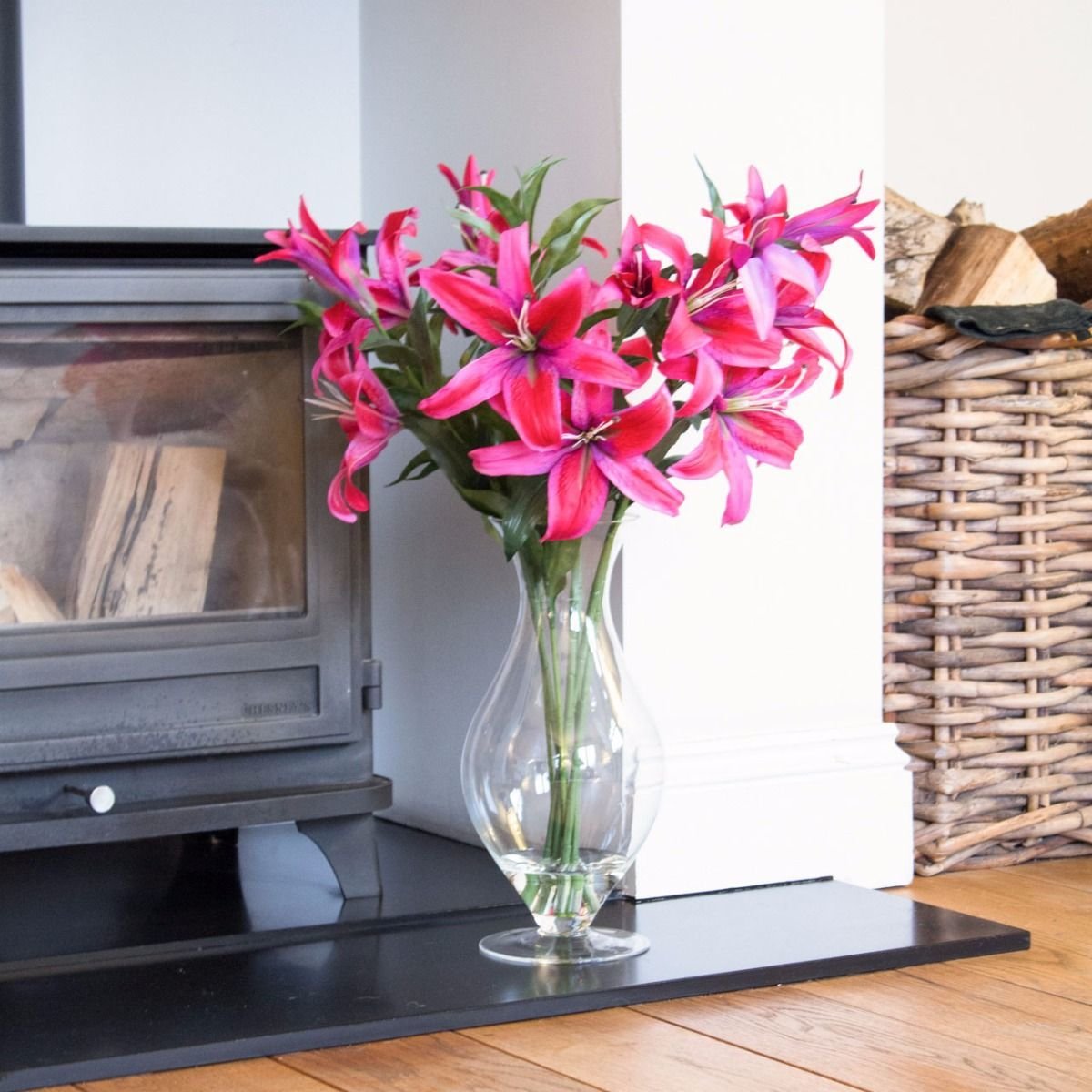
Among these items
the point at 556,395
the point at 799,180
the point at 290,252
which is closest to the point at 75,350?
the point at 290,252

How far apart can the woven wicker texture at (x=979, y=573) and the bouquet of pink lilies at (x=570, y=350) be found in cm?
49

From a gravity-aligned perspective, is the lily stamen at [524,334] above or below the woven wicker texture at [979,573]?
above

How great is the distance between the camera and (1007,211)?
2.72 meters

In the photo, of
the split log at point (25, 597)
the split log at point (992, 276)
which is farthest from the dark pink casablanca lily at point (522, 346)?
the split log at point (992, 276)

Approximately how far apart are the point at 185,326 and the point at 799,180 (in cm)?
69

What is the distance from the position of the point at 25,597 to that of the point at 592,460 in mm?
564

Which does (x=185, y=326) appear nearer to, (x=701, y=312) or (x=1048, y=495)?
(x=701, y=312)

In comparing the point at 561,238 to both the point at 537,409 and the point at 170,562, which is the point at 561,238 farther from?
the point at 170,562

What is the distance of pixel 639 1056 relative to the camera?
1.23 m

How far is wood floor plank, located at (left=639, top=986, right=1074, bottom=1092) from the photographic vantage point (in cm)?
118

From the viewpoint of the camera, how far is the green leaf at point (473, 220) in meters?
1.34

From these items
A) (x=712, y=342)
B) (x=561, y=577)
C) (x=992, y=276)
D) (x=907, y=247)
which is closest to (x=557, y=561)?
(x=561, y=577)

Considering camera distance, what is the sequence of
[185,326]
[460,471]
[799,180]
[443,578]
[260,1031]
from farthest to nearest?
1. [443,578]
2. [799,180]
3. [185,326]
4. [460,471]
5. [260,1031]

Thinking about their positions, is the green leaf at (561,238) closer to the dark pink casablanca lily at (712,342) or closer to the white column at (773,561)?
the dark pink casablanca lily at (712,342)
